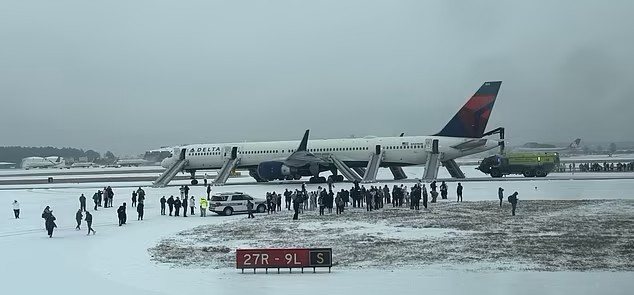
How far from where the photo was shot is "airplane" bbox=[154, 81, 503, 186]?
53.8 metres

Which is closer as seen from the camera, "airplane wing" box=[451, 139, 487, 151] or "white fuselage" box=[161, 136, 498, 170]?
"airplane wing" box=[451, 139, 487, 151]

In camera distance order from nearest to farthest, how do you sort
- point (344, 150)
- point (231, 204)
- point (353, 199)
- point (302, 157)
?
1. point (231, 204)
2. point (353, 199)
3. point (302, 157)
4. point (344, 150)

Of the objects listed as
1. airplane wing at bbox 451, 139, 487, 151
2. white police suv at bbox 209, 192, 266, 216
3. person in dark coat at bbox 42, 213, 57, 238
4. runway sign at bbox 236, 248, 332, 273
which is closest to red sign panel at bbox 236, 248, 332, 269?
runway sign at bbox 236, 248, 332, 273

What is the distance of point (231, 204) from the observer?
1266 inches

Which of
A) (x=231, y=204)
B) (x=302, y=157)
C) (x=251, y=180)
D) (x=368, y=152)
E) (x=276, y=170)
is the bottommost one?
(x=231, y=204)

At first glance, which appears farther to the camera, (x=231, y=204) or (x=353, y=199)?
(x=353, y=199)

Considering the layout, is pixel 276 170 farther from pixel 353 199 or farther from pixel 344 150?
pixel 353 199

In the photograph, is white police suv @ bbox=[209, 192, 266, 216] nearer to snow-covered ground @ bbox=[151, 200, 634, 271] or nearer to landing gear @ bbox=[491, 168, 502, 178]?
snow-covered ground @ bbox=[151, 200, 634, 271]

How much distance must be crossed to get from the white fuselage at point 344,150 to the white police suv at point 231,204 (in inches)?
950

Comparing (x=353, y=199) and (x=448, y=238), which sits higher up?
(x=353, y=199)

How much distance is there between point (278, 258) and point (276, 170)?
120 ft

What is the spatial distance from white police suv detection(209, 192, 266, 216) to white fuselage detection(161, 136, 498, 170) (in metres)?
24.1

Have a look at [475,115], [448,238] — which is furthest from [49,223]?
[475,115]

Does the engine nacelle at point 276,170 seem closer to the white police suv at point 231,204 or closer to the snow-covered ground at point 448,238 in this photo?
the white police suv at point 231,204
